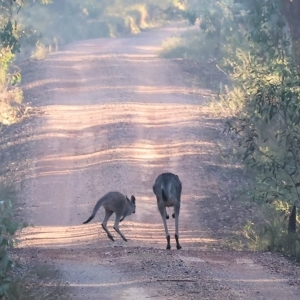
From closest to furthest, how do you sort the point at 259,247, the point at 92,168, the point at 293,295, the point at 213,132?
the point at 293,295
the point at 259,247
the point at 92,168
the point at 213,132

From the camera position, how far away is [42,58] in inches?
1303

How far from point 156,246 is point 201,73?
1711cm

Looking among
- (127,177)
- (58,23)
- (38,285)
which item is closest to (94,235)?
(127,177)

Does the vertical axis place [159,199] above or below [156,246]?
above

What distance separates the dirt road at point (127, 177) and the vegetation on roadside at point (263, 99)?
760 millimetres

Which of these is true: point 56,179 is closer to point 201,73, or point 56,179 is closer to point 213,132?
point 213,132

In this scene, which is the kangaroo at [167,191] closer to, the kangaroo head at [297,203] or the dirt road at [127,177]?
the dirt road at [127,177]

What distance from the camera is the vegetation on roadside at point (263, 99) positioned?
12315mm

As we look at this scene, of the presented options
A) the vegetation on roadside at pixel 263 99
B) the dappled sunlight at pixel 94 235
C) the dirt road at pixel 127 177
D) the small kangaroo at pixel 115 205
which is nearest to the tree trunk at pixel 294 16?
the vegetation on roadside at pixel 263 99

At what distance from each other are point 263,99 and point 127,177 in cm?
540

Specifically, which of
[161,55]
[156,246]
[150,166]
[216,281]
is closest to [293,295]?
[216,281]

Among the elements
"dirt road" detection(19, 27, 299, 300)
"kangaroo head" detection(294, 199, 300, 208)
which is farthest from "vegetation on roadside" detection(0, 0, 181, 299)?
"kangaroo head" detection(294, 199, 300, 208)

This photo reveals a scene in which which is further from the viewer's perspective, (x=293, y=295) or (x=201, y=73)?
(x=201, y=73)

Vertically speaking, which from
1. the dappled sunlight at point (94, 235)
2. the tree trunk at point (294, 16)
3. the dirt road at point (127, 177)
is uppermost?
the tree trunk at point (294, 16)
